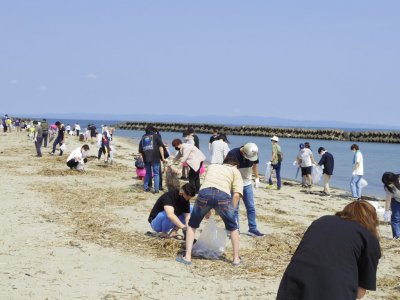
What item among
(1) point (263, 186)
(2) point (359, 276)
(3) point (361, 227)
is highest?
(3) point (361, 227)

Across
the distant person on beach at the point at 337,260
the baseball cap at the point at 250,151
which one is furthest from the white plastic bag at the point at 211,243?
the distant person on beach at the point at 337,260

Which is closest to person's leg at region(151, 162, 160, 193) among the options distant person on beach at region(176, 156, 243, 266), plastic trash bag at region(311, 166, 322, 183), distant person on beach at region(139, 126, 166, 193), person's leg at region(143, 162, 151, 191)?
distant person on beach at region(139, 126, 166, 193)

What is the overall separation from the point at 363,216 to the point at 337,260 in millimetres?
357

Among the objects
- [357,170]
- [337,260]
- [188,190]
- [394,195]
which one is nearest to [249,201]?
[188,190]

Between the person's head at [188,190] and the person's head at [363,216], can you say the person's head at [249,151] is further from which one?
the person's head at [363,216]

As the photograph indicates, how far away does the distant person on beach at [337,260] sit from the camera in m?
3.31

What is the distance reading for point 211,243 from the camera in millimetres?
7691

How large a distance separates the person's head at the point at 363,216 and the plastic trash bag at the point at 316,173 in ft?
50.5

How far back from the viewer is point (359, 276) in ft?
11.2

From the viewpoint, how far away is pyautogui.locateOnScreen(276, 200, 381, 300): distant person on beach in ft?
10.9

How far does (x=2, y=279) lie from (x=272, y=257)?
12.8 ft

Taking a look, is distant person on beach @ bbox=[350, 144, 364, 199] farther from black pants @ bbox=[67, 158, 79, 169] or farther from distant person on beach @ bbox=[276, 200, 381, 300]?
distant person on beach @ bbox=[276, 200, 381, 300]

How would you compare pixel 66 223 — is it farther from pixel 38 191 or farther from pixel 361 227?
pixel 361 227

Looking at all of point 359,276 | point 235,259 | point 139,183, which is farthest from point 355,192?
point 359,276
